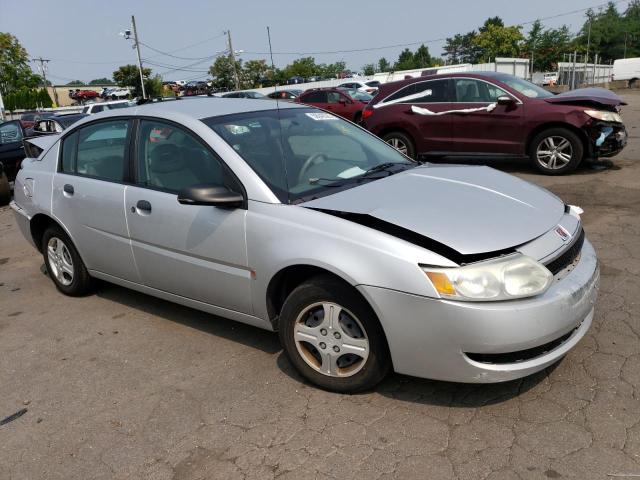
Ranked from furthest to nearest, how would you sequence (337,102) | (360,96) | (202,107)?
(360,96), (337,102), (202,107)

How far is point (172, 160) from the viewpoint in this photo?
374cm

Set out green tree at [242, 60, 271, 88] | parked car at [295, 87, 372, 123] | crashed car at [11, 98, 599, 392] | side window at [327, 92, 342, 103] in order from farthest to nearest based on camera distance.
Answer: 1. green tree at [242, 60, 271, 88]
2. side window at [327, 92, 342, 103]
3. parked car at [295, 87, 372, 123]
4. crashed car at [11, 98, 599, 392]

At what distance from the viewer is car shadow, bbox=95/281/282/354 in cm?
382

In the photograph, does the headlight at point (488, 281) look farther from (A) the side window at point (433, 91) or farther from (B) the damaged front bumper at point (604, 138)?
(A) the side window at point (433, 91)

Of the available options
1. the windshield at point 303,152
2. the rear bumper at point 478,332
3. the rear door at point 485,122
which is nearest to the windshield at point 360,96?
the rear door at point 485,122

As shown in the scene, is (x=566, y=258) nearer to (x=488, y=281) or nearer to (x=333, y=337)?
(x=488, y=281)

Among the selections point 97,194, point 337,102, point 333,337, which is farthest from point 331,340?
point 337,102

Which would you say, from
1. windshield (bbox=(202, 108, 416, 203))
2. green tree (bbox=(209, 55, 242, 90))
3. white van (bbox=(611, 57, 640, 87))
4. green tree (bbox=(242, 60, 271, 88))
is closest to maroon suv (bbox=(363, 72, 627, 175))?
windshield (bbox=(202, 108, 416, 203))

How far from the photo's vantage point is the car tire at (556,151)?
8266 millimetres

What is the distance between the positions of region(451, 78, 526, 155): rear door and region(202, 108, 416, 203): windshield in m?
5.15

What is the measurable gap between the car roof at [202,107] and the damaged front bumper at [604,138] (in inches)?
222

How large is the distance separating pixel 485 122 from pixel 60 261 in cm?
675

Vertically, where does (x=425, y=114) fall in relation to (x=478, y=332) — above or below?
above

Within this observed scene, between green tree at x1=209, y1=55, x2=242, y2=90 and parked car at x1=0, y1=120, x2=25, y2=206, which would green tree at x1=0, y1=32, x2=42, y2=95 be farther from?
parked car at x1=0, y1=120, x2=25, y2=206
